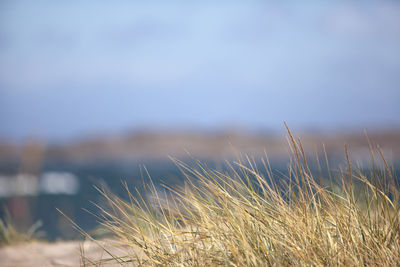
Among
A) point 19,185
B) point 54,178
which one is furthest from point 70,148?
point 19,185

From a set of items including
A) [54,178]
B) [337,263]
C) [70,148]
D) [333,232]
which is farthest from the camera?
[70,148]

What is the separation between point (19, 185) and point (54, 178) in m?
48.4

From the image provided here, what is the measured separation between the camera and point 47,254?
10.6ft

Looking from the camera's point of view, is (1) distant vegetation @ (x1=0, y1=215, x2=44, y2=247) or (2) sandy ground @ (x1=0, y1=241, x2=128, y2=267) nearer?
(2) sandy ground @ (x1=0, y1=241, x2=128, y2=267)

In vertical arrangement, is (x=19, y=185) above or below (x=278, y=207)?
below

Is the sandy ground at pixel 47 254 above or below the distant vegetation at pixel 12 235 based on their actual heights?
above

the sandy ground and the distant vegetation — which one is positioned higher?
the sandy ground

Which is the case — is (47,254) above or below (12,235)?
above

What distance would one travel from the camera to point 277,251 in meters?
2.02

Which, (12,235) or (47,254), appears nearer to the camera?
(47,254)

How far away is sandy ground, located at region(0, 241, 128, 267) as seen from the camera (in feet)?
9.39

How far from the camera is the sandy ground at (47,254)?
2.86 m

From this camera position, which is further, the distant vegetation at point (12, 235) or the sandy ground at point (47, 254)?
the distant vegetation at point (12, 235)

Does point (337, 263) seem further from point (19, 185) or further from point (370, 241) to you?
point (19, 185)
